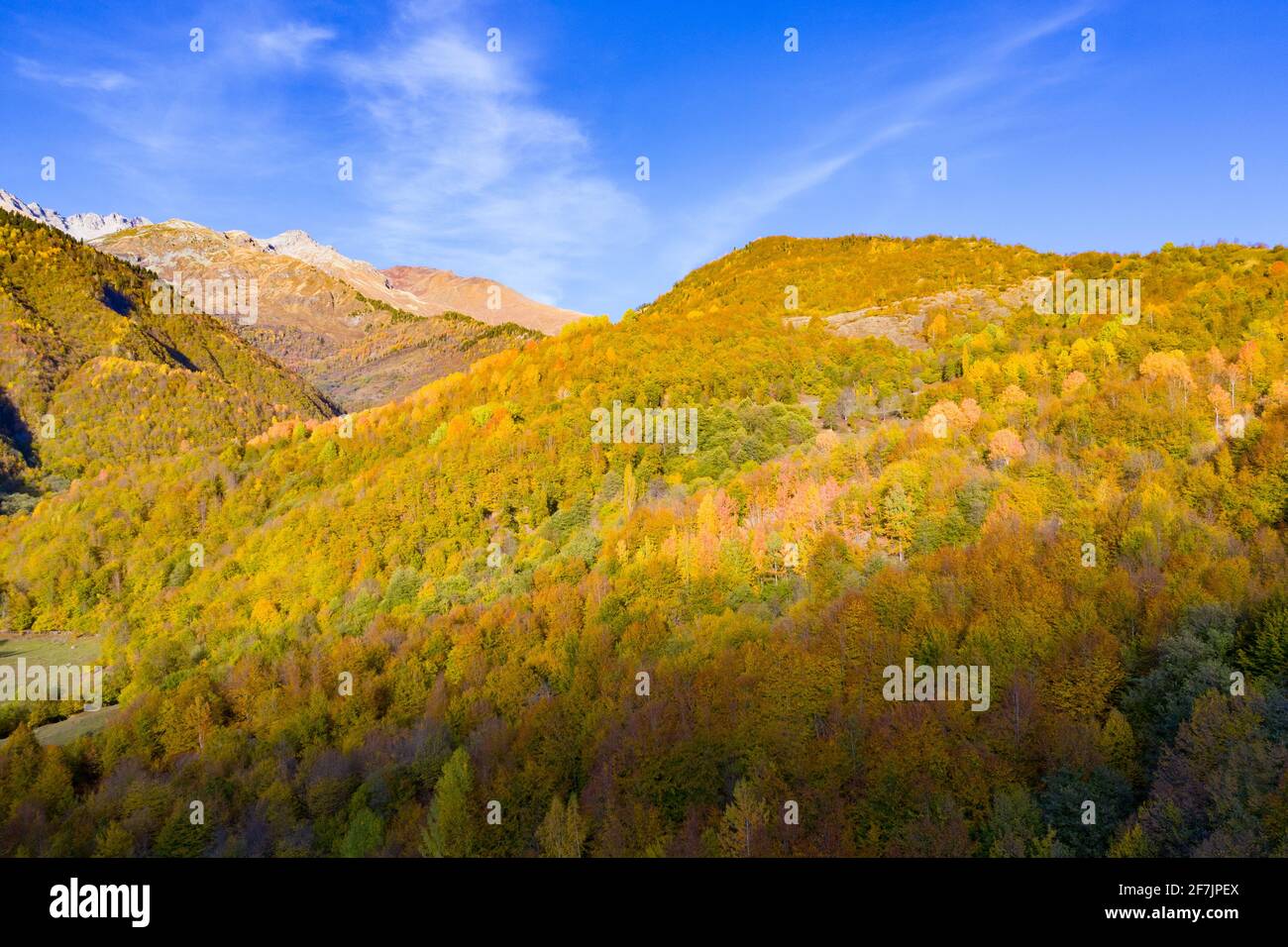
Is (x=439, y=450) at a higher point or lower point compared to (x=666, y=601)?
higher

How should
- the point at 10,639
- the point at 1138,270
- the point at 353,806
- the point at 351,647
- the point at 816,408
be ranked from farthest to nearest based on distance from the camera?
the point at 1138,270 → the point at 10,639 → the point at 816,408 → the point at 351,647 → the point at 353,806

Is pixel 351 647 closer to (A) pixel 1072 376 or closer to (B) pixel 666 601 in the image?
(B) pixel 666 601

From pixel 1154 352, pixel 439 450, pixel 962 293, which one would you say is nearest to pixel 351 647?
pixel 439 450
